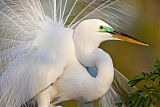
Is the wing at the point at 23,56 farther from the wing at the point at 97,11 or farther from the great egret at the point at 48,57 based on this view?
the wing at the point at 97,11

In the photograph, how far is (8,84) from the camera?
3.65m

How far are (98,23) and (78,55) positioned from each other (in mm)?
250

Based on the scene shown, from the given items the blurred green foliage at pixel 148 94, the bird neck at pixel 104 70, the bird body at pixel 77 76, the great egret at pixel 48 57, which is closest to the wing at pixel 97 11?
the great egret at pixel 48 57

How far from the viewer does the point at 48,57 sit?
3553 mm

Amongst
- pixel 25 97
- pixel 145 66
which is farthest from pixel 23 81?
pixel 145 66

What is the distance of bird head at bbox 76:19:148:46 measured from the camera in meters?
3.56

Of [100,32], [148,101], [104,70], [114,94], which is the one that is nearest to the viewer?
[148,101]

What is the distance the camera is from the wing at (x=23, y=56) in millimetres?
3531

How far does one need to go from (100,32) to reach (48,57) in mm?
352

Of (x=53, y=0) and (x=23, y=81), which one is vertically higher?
(x=53, y=0)

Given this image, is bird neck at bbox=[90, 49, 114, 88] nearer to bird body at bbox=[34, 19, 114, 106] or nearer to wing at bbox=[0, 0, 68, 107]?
bird body at bbox=[34, 19, 114, 106]

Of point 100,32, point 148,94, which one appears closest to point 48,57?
point 100,32

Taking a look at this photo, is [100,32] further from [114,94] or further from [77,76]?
[114,94]

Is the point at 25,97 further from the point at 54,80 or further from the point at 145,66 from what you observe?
the point at 145,66
